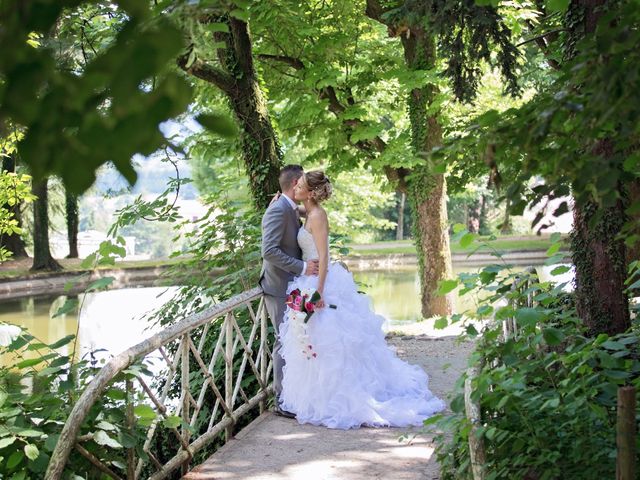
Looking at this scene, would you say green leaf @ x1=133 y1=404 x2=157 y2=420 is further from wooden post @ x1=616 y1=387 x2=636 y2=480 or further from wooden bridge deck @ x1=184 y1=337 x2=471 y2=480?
wooden post @ x1=616 y1=387 x2=636 y2=480

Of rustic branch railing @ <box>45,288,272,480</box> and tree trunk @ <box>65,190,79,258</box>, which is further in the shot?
tree trunk @ <box>65,190,79,258</box>

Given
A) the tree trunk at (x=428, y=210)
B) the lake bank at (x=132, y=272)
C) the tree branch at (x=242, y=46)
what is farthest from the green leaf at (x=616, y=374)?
the lake bank at (x=132, y=272)

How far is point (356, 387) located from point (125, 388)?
238 cm

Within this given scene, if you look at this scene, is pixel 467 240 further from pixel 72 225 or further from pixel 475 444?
pixel 72 225

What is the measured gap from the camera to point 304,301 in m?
5.89

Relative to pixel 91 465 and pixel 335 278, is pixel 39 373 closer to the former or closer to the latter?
pixel 91 465

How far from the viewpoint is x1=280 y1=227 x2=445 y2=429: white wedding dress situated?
18.8ft

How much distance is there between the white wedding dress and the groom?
0.08m

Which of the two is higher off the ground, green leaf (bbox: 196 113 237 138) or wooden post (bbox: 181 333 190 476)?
green leaf (bbox: 196 113 237 138)

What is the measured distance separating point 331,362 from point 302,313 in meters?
0.43

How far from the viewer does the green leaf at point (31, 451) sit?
132 inches

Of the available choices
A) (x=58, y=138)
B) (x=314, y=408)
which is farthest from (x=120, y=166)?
(x=314, y=408)

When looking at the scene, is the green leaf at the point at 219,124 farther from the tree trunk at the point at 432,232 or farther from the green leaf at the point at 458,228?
the tree trunk at the point at 432,232

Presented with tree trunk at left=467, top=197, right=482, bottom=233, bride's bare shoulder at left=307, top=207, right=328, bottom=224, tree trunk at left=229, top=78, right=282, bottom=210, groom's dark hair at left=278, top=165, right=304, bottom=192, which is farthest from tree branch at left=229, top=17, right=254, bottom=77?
tree trunk at left=467, top=197, right=482, bottom=233
